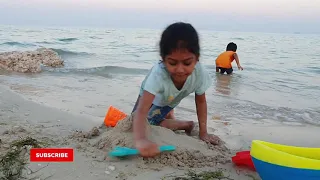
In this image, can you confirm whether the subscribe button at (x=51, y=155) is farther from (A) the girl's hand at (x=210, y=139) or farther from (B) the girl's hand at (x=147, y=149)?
(A) the girl's hand at (x=210, y=139)

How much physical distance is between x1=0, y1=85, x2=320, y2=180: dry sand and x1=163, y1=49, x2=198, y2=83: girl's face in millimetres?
518

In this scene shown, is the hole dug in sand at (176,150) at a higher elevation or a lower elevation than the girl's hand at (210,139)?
higher

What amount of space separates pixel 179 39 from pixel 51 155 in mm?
1122

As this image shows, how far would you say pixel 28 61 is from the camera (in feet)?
25.2

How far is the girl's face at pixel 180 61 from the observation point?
222 centimetres

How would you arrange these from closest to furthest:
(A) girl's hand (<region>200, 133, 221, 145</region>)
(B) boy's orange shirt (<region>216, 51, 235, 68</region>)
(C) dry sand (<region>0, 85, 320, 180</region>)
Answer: (C) dry sand (<region>0, 85, 320, 180</region>) < (A) girl's hand (<region>200, 133, 221, 145</region>) < (B) boy's orange shirt (<region>216, 51, 235, 68</region>)

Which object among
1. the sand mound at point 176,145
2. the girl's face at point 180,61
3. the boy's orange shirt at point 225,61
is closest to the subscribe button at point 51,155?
the sand mound at point 176,145

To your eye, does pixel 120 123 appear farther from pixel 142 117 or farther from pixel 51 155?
pixel 51 155

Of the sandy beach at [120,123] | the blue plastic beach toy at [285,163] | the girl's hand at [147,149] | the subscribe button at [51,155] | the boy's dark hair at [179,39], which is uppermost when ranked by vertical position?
the boy's dark hair at [179,39]

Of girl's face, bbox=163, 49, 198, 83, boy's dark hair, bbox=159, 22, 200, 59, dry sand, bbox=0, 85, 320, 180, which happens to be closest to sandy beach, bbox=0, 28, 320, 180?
dry sand, bbox=0, 85, 320, 180

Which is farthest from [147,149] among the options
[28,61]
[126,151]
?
[28,61]

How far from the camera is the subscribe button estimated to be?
210 centimetres

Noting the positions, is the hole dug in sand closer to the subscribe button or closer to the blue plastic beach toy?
the subscribe button

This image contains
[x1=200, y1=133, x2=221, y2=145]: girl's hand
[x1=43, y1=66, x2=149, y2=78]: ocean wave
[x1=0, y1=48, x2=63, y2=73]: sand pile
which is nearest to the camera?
[x1=200, y1=133, x2=221, y2=145]: girl's hand
